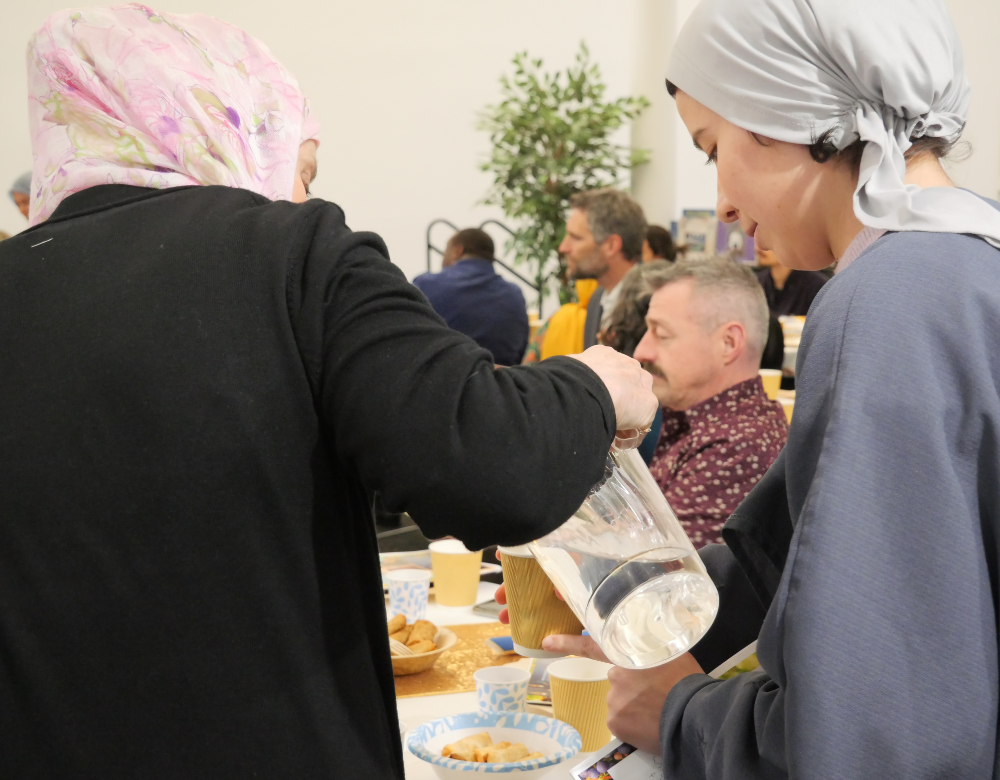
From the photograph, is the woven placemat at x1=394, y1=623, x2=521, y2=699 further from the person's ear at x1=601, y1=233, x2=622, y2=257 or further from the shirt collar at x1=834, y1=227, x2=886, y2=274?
the person's ear at x1=601, y1=233, x2=622, y2=257

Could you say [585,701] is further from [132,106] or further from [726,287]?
[726,287]

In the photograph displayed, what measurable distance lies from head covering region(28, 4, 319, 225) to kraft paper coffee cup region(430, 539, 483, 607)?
1111mm

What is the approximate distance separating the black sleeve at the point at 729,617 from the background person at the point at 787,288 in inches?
154

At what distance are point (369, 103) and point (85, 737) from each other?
698cm

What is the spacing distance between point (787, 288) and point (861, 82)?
168 inches

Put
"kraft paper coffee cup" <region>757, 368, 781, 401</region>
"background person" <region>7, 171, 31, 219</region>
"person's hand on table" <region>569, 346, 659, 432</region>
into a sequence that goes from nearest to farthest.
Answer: "person's hand on table" <region>569, 346, 659, 432</region>, "kraft paper coffee cup" <region>757, 368, 781, 401</region>, "background person" <region>7, 171, 31, 219</region>

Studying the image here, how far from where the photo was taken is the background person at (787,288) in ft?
16.0

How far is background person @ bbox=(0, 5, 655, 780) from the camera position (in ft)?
2.35

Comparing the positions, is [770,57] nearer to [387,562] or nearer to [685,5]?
[387,562]

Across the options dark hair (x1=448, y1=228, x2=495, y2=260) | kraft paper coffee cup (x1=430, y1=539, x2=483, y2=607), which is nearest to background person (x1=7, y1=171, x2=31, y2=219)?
dark hair (x1=448, y1=228, x2=495, y2=260)

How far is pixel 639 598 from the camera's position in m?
0.88

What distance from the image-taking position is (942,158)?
950 mm

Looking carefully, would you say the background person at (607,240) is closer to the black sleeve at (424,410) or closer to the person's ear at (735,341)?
the person's ear at (735,341)

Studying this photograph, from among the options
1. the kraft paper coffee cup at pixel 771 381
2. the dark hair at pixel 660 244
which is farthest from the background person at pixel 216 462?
the dark hair at pixel 660 244
